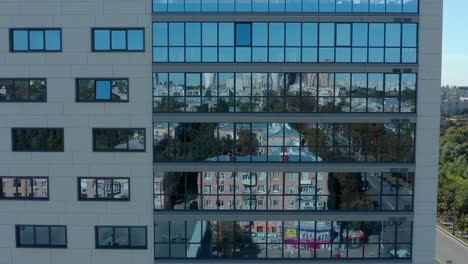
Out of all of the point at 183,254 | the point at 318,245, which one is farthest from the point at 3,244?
the point at 318,245

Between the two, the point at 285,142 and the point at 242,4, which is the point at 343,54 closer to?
the point at 285,142

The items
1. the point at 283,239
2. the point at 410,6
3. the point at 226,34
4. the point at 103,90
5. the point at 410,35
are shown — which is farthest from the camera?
the point at 283,239

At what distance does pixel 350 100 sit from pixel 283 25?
4.57 m

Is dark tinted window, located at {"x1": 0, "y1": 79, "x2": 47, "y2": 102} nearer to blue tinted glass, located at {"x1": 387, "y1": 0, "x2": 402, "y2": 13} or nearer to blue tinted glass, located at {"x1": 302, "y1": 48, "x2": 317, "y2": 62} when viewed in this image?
blue tinted glass, located at {"x1": 302, "y1": 48, "x2": 317, "y2": 62}

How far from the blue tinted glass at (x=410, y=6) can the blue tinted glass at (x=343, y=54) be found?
122 inches

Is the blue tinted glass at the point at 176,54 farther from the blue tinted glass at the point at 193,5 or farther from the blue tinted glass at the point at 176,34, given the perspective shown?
the blue tinted glass at the point at 193,5

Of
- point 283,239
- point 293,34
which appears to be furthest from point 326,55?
point 283,239

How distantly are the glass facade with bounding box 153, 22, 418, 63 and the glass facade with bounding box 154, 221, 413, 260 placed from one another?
7668 millimetres

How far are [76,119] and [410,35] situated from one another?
15.6 m

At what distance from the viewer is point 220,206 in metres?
22.1

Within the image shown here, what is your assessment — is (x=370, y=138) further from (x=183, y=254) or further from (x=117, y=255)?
(x=117, y=255)

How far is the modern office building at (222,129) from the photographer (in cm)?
2128

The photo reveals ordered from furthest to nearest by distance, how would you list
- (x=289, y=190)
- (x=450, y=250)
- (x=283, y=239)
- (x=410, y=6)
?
(x=450, y=250) → (x=283, y=239) → (x=289, y=190) → (x=410, y=6)

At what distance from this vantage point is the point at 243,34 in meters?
21.3
